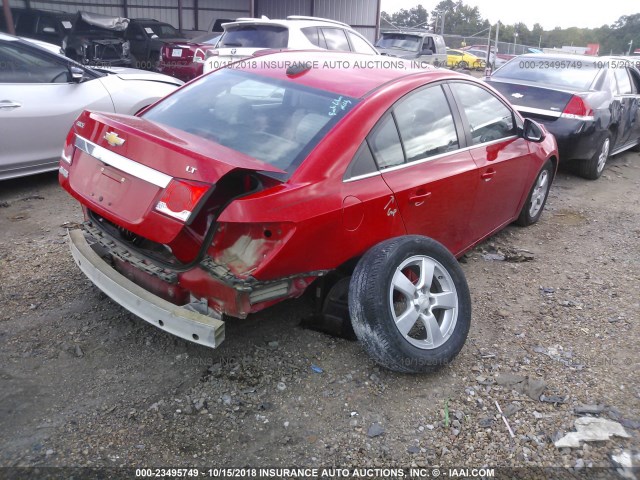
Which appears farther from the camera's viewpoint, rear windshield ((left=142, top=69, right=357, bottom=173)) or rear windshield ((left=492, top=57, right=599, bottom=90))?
rear windshield ((left=492, top=57, right=599, bottom=90))

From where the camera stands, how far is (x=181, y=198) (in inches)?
97.4

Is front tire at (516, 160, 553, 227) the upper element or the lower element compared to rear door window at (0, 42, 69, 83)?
lower

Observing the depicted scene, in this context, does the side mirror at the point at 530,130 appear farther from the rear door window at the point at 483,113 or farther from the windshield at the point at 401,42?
the windshield at the point at 401,42

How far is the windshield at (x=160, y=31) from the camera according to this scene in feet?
45.9

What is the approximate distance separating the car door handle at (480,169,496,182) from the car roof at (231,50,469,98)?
2.38ft

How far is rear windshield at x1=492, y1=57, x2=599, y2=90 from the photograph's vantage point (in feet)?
24.0

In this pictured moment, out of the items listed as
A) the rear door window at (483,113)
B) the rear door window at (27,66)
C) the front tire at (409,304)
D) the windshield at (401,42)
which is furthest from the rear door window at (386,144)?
the windshield at (401,42)

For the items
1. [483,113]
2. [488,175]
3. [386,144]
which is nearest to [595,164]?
[483,113]

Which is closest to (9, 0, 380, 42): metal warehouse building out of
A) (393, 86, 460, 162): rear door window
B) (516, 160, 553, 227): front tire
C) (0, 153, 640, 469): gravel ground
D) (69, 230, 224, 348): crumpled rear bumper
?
(516, 160, 553, 227): front tire

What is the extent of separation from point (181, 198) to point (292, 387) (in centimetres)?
115

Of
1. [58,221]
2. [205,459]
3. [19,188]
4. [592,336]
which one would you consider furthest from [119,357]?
[19,188]

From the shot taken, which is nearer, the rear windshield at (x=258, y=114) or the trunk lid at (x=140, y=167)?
the trunk lid at (x=140, y=167)

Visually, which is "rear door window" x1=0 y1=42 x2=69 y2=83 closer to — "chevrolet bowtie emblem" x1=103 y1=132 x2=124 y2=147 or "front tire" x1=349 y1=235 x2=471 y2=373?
"chevrolet bowtie emblem" x1=103 y1=132 x2=124 y2=147

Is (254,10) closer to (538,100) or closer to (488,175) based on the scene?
(538,100)
